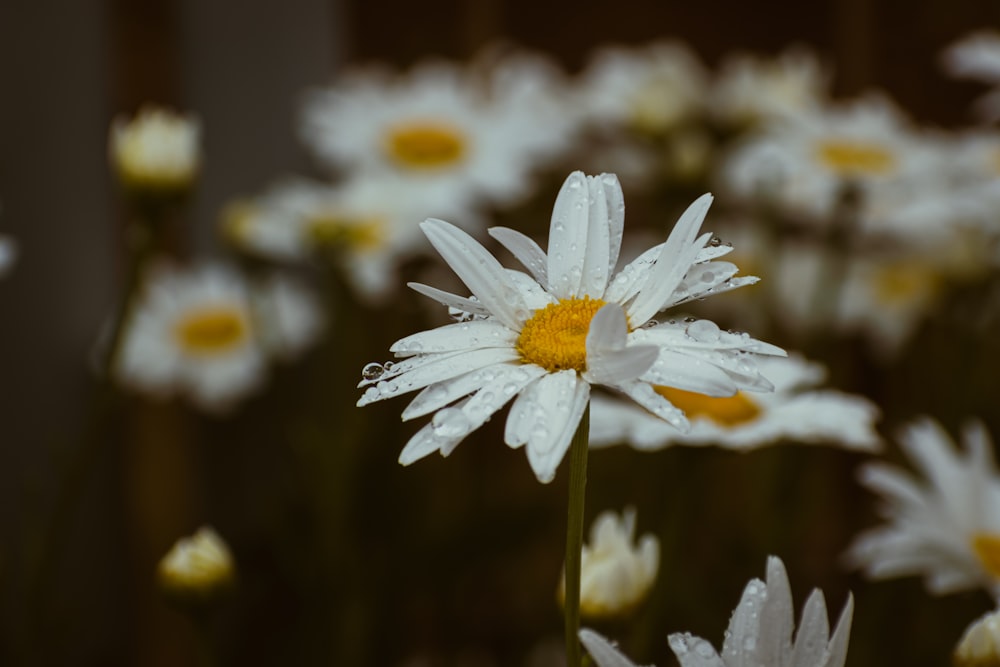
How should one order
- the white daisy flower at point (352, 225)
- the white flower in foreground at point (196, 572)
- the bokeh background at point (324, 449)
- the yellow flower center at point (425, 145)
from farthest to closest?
1. the yellow flower center at point (425, 145)
2. the white daisy flower at point (352, 225)
3. the bokeh background at point (324, 449)
4. the white flower in foreground at point (196, 572)

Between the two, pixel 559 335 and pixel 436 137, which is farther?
pixel 436 137

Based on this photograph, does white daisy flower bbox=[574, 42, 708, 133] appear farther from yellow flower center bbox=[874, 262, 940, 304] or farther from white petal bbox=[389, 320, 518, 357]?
white petal bbox=[389, 320, 518, 357]

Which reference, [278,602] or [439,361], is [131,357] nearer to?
[278,602]

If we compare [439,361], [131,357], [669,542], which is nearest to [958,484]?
[669,542]

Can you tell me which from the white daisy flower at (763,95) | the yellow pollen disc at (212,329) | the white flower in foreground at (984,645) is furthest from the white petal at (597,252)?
the yellow pollen disc at (212,329)

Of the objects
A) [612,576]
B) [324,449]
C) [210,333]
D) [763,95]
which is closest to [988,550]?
[612,576]

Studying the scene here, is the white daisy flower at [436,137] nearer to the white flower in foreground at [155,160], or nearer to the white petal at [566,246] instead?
the white flower in foreground at [155,160]

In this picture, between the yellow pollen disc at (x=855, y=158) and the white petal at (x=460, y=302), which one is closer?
the white petal at (x=460, y=302)

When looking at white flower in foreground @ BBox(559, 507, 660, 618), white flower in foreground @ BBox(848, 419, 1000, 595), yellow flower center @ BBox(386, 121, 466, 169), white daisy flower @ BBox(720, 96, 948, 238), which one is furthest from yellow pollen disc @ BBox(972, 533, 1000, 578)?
yellow flower center @ BBox(386, 121, 466, 169)

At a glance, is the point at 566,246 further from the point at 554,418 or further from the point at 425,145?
the point at 425,145
